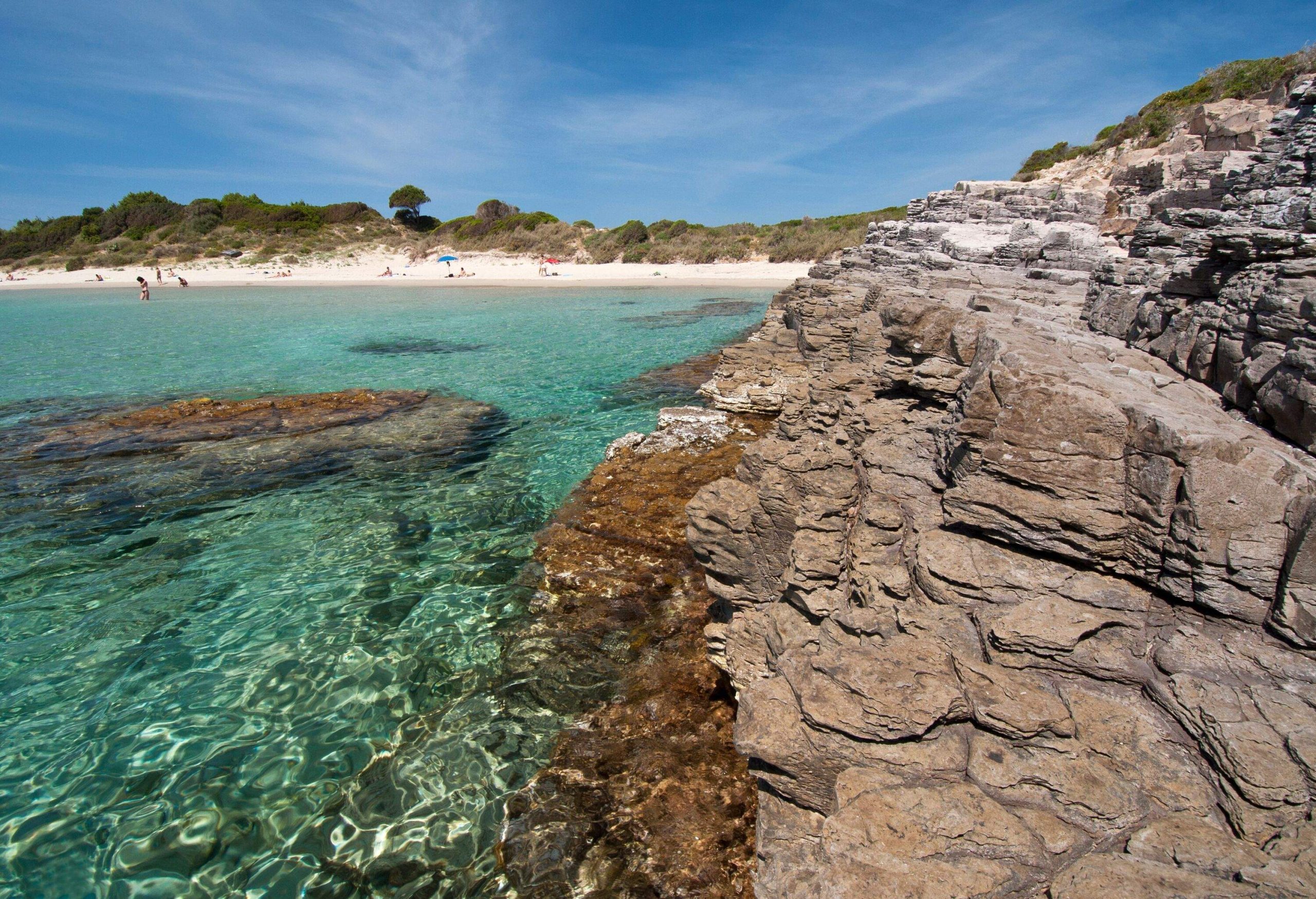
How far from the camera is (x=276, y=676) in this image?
470 centimetres

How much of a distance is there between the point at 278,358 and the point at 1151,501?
65.2 ft

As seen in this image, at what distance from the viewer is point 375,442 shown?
9.63 m

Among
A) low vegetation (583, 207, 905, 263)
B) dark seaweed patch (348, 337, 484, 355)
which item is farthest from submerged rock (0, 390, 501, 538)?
low vegetation (583, 207, 905, 263)

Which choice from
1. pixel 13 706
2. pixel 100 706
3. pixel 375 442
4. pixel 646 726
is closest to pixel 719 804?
pixel 646 726

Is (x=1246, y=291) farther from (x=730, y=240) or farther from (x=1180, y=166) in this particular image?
(x=730, y=240)

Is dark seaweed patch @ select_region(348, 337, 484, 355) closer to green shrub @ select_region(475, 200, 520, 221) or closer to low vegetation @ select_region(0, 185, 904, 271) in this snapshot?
low vegetation @ select_region(0, 185, 904, 271)

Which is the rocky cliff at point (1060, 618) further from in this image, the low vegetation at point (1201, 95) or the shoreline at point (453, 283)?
the shoreline at point (453, 283)

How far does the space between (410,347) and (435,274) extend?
2959 centimetres

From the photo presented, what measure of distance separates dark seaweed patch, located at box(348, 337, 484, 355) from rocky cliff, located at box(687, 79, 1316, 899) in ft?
52.0

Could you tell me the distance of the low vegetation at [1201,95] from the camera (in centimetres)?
2061

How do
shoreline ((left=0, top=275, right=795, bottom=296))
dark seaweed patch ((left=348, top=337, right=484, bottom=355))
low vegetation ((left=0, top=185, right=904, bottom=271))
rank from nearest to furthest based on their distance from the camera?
1. dark seaweed patch ((left=348, top=337, right=484, bottom=355))
2. shoreline ((left=0, top=275, right=795, bottom=296))
3. low vegetation ((left=0, top=185, right=904, bottom=271))

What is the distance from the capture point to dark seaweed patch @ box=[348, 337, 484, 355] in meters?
18.3

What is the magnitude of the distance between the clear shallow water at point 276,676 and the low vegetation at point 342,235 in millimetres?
37379

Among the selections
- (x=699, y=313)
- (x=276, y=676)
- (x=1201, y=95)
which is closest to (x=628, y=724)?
(x=276, y=676)
